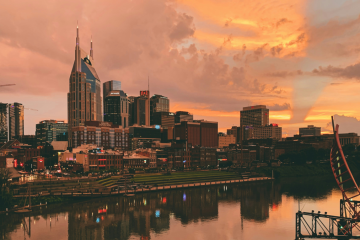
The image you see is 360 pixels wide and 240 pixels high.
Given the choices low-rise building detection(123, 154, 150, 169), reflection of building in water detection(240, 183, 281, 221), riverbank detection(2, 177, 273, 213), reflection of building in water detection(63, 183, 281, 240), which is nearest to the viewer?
reflection of building in water detection(63, 183, 281, 240)

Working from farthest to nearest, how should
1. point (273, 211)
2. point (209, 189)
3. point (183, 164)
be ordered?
point (183, 164), point (209, 189), point (273, 211)

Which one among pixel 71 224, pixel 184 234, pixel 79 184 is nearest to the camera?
pixel 184 234

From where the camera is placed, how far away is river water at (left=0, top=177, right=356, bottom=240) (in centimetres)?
6544

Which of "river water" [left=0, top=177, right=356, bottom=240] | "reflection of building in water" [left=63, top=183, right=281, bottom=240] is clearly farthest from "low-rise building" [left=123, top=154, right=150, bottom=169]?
"river water" [left=0, top=177, right=356, bottom=240]

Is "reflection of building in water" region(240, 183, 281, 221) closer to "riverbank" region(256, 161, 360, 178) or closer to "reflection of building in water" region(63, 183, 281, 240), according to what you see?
"reflection of building in water" region(63, 183, 281, 240)

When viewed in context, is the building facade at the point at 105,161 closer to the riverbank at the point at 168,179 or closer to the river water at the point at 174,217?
the riverbank at the point at 168,179

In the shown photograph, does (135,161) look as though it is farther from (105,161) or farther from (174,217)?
(174,217)

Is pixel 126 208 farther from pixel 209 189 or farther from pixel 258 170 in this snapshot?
pixel 258 170

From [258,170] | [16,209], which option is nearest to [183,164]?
[258,170]

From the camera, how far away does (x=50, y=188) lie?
332 feet

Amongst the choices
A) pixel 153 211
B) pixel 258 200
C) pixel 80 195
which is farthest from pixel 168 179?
pixel 153 211

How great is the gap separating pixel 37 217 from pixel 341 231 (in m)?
60.1

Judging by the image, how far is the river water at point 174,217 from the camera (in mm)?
65438

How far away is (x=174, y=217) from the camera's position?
80062mm
